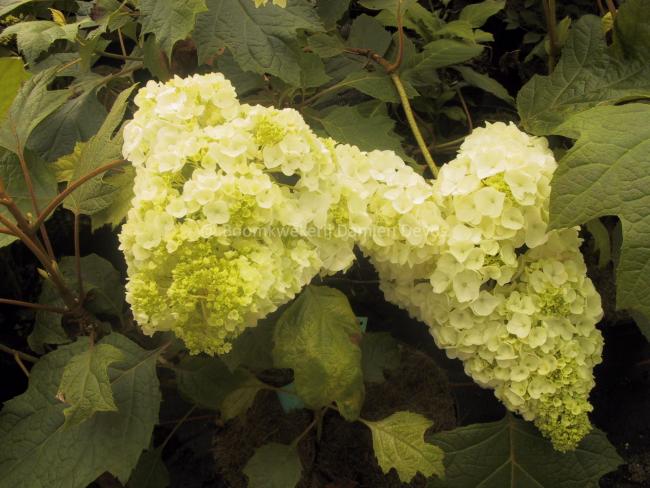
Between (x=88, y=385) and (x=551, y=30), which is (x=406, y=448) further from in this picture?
(x=551, y=30)

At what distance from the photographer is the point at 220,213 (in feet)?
2.30

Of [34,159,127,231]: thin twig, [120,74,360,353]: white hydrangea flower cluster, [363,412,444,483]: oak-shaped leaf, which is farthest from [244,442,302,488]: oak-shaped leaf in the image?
[34,159,127,231]: thin twig

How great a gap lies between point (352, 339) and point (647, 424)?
44.9 inches

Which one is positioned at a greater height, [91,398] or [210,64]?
[210,64]

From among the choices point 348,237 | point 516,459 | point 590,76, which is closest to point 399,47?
point 590,76

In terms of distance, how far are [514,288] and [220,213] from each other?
0.44 m

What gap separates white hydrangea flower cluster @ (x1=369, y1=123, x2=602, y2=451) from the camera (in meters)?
0.81

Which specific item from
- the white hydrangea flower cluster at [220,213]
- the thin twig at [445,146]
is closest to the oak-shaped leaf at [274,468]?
the white hydrangea flower cluster at [220,213]

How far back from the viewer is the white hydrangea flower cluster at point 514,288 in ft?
2.67

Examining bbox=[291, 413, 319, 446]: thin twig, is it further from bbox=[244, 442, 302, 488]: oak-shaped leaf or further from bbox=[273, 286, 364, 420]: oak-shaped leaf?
bbox=[273, 286, 364, 420]: oak-shaped leaf

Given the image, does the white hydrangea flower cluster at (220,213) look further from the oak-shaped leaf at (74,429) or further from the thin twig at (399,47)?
the thin twig at (399,47)

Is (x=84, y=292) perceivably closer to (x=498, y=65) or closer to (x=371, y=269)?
(x=371, y=269)

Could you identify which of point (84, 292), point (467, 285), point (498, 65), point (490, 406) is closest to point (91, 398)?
point (84, 292)

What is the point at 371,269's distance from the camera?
142 centimetres
